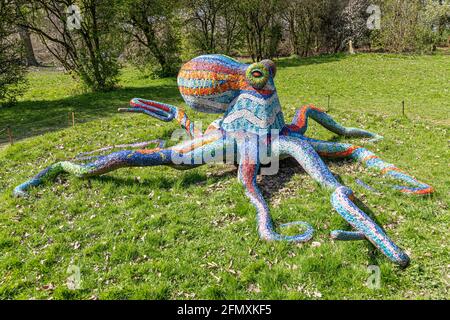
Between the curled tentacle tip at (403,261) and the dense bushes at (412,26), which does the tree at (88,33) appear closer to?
the curled tentacle tip at (403,261)

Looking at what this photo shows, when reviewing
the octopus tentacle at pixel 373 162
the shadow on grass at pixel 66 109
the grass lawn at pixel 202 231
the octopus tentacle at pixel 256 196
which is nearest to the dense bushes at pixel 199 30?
the shadow on grass at pixel 66 109

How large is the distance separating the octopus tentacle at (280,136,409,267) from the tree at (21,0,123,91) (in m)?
16.9

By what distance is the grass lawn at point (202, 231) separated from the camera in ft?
16.7

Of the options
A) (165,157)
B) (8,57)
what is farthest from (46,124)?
(165,157)

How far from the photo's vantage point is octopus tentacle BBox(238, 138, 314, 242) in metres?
5.76

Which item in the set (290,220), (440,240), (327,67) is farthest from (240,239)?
(327,67)

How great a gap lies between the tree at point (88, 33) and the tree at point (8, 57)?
2.83 feet

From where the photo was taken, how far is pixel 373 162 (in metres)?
7.42

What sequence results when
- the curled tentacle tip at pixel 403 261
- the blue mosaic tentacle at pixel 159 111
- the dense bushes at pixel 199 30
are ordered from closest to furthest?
the curled tentacle tip at pixel 403 261, the blue mosaic tentacle at pixel 159 111, the dense bushes at pixel 199 30

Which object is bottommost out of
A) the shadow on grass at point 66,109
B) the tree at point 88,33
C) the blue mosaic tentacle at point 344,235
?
the blue mosaic tentacle at point 344,235

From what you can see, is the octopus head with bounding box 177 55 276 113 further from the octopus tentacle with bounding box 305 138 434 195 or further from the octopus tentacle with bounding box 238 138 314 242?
the octopus tentacle with bounding box 305 138 434 195

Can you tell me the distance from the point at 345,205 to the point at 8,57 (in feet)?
63.1

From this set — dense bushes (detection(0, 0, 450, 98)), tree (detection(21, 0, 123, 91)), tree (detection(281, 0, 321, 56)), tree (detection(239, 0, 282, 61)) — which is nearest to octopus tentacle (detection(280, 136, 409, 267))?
dense bushes (detection(0, 0, 450, 98))
